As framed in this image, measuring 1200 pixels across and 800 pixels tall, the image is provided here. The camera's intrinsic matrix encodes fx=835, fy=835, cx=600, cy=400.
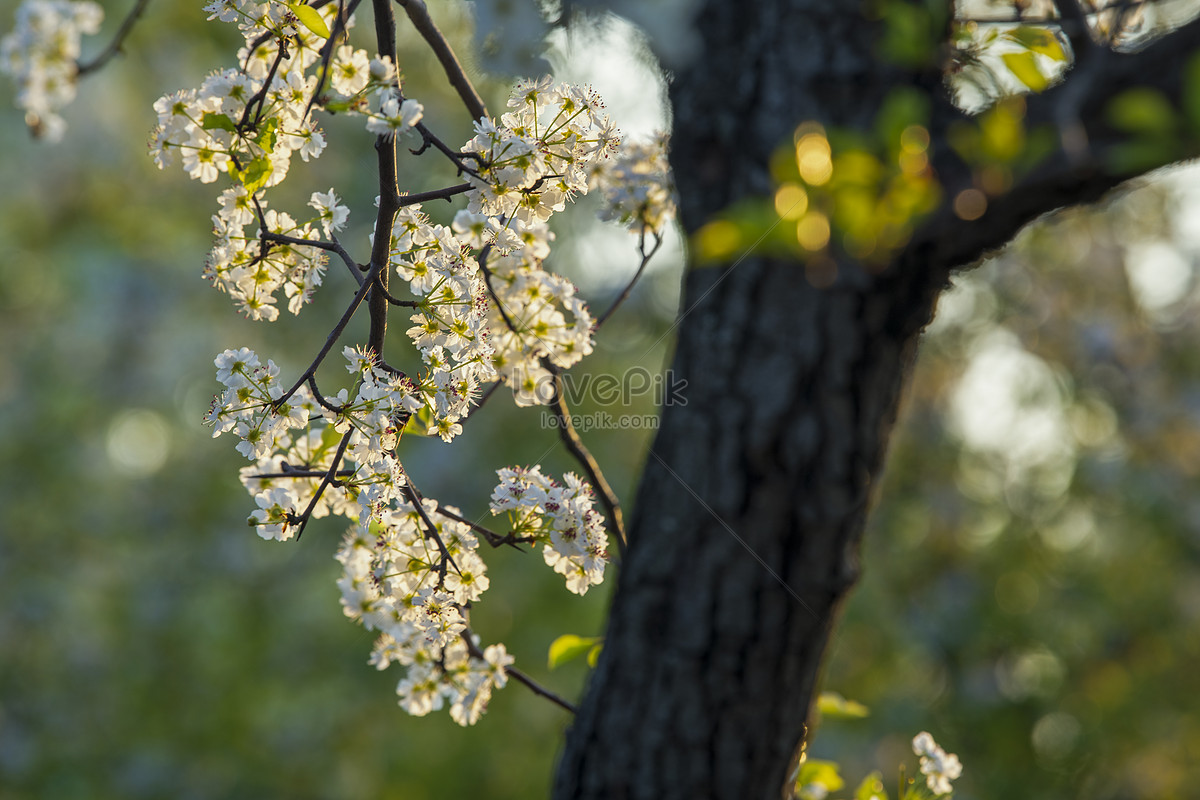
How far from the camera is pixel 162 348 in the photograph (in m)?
6.64

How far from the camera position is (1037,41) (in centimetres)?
105

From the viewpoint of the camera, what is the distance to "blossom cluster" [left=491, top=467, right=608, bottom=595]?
1236 millimetres

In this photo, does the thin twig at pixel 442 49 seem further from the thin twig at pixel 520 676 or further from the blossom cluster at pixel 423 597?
the thin twig at pixel 520 676

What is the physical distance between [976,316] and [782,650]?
4.50 m

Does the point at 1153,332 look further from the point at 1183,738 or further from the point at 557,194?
the point at 557,194

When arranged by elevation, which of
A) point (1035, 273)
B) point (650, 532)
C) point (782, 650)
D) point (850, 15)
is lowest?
point (782, 650)

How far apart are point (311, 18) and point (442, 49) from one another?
0.83 ft

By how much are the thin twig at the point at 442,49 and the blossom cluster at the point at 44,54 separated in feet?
1.28

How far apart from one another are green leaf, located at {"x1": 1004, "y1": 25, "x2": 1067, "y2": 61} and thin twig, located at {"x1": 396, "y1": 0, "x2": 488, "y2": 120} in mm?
694

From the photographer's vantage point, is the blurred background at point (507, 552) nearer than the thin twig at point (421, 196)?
No

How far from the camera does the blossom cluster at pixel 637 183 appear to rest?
4.98ft

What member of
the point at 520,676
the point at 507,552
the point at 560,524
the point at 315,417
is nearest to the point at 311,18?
the point at 315,417

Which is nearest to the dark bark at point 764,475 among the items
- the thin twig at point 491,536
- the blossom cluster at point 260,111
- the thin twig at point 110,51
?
the thin twig at point 491,536

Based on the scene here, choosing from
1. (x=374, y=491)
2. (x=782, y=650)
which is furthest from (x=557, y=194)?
(x=782, y=650)
